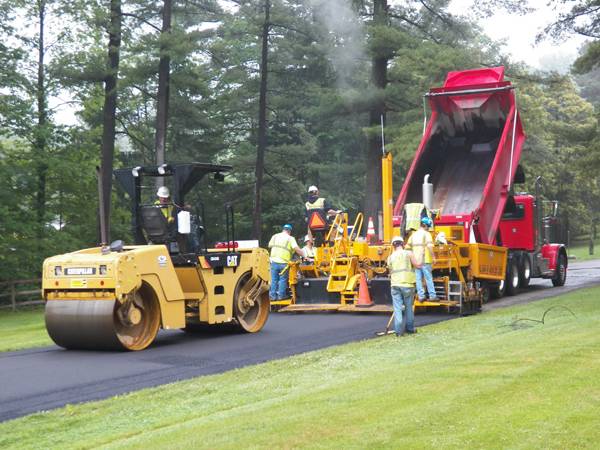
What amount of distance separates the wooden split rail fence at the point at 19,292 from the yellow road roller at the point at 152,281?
525 inches

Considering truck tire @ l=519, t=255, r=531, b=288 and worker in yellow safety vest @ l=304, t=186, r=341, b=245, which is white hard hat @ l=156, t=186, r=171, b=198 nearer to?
worker in yellow safety vest @ l=304, t=186, r=341, b=245

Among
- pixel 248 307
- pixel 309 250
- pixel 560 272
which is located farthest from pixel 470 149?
pixel 248 307

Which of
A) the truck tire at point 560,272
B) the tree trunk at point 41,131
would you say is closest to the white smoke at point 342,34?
the tree trunk at point 41,131

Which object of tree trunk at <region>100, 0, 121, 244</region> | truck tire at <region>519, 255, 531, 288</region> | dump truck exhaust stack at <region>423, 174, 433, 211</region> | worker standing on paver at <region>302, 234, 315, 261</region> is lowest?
truck tire at <region>519, 255, 531, 288</region>

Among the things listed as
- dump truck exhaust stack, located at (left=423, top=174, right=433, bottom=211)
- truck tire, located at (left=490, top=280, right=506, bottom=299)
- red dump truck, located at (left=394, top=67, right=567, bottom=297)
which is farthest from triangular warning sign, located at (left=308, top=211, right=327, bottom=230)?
truck tire, located at (left=490, top=280, right=506, bottom=299)

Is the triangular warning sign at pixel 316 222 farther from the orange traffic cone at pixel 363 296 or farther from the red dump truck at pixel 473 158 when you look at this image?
the orange traffic cone at pixel 363 296

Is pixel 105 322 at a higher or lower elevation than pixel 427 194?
lower

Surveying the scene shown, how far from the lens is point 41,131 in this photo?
29.5 meters

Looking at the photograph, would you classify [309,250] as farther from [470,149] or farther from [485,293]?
[470,149]

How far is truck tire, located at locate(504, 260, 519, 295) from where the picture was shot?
71.6ft

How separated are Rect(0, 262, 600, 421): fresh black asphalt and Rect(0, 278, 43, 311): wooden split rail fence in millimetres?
12243

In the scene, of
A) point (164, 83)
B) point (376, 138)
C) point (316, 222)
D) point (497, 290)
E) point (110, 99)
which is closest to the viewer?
point (316, 222)

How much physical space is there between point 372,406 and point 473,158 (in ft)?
46.1

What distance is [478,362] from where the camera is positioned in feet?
33.2
